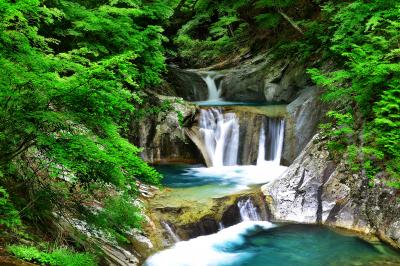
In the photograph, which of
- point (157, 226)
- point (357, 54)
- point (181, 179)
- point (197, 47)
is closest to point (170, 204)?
point (157, 226)

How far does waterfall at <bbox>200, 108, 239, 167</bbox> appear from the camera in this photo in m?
13.6

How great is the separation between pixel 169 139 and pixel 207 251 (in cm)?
690

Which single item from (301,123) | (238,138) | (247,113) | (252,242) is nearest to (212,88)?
(247,113)

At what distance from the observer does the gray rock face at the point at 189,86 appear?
1788cm

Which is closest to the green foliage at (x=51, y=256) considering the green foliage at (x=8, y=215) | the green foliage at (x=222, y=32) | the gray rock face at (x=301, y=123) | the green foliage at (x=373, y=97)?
the green foliage at (x=8, y=215)

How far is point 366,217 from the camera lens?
27.1 ft

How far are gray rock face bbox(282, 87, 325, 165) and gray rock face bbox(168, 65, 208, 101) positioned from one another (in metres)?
5.98

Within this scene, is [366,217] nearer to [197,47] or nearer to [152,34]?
[152,34]

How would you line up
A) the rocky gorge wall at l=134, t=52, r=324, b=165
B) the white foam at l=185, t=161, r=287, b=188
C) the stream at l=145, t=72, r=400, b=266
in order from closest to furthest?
the stream at l=145, t=72, r=400, b=266 → the white foam at l=185, t=161, r=287, b=188 → the rocky gorge wall at l=134, t=52, r=324, b=165

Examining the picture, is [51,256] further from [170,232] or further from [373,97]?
[373,97]

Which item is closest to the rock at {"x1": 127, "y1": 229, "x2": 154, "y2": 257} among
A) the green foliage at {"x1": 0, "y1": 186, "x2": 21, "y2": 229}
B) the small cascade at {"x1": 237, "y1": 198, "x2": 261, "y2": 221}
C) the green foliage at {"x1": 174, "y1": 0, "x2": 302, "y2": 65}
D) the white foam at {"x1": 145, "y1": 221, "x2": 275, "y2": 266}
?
the white foam at {"x1": 145, "y1": 221, "x2": 275, "y2": 266}

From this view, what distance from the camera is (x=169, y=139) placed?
46.2ft

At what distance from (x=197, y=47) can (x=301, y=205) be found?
1557cm

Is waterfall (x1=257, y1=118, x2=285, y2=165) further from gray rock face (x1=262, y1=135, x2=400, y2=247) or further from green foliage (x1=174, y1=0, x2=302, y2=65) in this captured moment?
green foliage (x1=174, y1=0, x2=302, y2=65)
